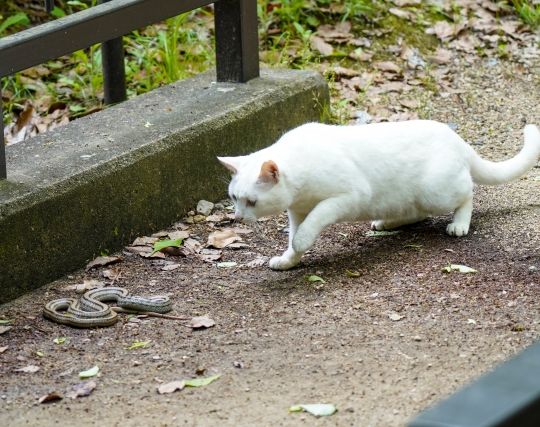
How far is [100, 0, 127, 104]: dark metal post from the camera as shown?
6.56 meters

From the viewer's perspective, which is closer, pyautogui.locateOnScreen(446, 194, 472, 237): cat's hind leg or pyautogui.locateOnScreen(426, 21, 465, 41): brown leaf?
pyautogui.locateOnScreen(446, 194, 472, 237): cat's hind leg

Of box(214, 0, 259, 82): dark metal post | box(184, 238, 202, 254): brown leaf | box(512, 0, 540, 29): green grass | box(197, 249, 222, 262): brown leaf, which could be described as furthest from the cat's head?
box(512, 0, 540, 29): green grass

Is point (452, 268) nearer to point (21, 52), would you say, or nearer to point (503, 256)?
point (503, 256)

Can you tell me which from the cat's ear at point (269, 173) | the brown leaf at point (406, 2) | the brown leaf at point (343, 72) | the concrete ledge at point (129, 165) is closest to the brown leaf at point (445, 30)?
the brown leaf at point (406, 2)

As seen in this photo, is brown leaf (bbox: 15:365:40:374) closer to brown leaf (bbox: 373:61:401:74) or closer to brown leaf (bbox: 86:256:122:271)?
brown leaf (bbox: 86:256:122:271)

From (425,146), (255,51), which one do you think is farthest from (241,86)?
(425,146)

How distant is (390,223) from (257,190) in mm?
1043

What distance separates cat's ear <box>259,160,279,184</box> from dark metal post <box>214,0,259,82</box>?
184cm

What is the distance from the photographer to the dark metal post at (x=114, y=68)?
6.56 metres

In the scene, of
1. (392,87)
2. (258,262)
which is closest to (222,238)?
(258,262)

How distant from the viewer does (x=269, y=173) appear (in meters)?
4.43

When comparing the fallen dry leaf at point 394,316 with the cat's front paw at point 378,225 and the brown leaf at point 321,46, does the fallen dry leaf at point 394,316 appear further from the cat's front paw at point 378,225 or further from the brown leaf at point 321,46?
the brown leaf at point 321,46

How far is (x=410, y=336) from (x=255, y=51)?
9.05 feet

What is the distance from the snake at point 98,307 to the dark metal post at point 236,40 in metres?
2.07
